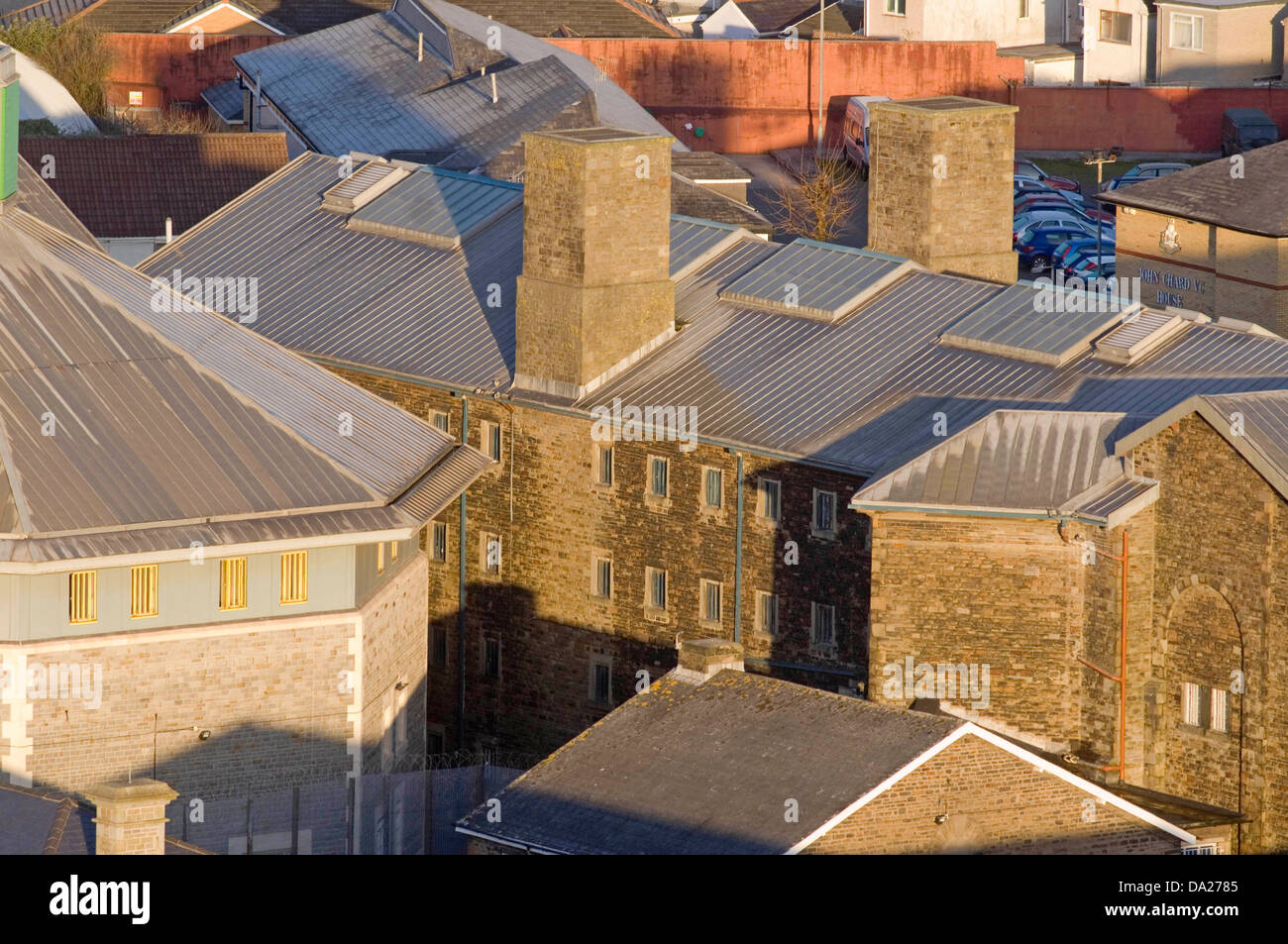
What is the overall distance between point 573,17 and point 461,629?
5703 centimetres

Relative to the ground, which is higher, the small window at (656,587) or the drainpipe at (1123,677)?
the drainpipe at (1123,677)

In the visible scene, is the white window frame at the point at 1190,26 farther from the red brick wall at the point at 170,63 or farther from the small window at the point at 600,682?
the small window at the point at 600,682

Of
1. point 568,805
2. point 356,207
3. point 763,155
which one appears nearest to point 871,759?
point 568,805

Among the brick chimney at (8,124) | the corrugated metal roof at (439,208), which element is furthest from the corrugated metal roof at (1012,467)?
the corrugated metal roof at (439,208)

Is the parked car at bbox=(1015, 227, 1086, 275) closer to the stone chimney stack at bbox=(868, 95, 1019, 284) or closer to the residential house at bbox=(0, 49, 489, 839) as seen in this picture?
the stone chimney stack at bbox=(868, 95, 1019, 284)

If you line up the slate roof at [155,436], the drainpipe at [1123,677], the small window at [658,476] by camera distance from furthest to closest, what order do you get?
the small window at [658,476] < the slate roof at [155,436] < the drainpipe at [1123,677]

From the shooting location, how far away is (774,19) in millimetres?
125938

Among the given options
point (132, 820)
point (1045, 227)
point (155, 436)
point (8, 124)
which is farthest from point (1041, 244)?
point (132, 820)

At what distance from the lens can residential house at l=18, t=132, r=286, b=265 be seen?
89750 millimetres

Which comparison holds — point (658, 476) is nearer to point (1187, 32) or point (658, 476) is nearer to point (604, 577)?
point (604, 577)

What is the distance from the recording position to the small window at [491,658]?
6469 centimetres

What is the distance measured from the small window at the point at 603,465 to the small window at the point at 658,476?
118 cm

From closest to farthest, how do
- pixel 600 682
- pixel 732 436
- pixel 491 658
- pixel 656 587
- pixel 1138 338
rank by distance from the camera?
pixel 1138 338 < pixel 732 436 < pixel 656 587 < pixel 600 682 < pixel 491 658
